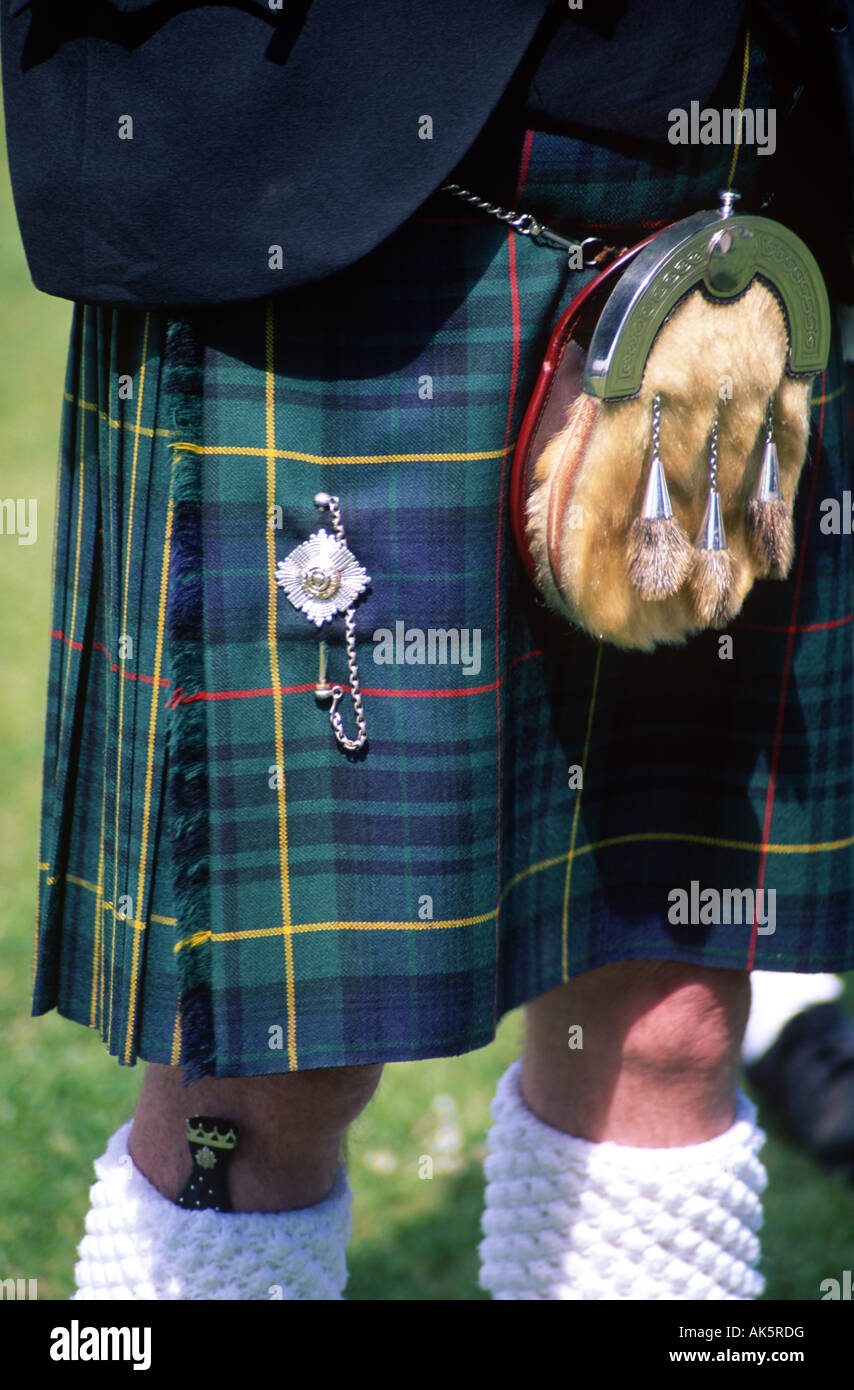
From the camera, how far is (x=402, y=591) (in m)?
0.98

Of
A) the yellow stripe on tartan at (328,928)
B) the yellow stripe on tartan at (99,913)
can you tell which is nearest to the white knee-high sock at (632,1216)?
the yellow stripe on tartan at (328,928)

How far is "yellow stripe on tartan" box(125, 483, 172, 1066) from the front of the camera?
95 cm

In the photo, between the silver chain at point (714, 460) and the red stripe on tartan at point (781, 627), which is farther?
the red stripe on tartan at point (781, 627)

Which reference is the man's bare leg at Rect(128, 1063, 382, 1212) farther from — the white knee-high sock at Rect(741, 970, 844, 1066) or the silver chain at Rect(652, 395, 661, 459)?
the white knee-high sock at Rect(741, 970, 844, 1066)

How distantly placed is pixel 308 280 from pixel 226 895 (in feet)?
1.40

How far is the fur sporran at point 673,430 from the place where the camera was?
3.16 ft

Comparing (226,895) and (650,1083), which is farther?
(650,1083)

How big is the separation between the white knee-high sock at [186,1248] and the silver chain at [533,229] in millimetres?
756

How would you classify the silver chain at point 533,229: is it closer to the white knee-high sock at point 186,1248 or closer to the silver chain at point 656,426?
the silver chain at point 656,426

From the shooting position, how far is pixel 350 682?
38.8 inches

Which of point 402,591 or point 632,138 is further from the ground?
point 632,138

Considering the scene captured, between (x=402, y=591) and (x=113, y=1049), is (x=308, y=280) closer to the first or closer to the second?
(x=402, y=591)

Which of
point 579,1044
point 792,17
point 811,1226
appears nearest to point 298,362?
point 792,17

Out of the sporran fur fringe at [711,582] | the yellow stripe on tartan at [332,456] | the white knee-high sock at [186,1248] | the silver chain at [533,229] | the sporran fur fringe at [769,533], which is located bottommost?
the white knee-high sock at [186,1248]
